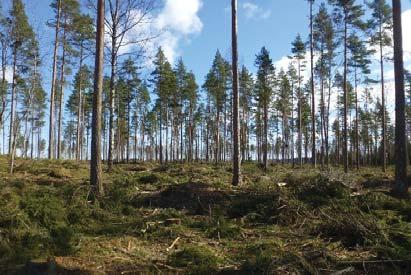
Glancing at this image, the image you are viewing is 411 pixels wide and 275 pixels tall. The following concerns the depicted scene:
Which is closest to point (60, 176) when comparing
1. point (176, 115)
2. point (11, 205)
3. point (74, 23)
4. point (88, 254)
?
point (11, 205)

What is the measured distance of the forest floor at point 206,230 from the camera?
6.54 meters

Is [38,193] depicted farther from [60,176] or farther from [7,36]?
[7,36]

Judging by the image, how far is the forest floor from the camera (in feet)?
21.4

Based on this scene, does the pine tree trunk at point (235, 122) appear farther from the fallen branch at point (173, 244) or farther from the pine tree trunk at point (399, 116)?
the fallen branch at point (173, 244)

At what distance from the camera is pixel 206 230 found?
933 centimetres

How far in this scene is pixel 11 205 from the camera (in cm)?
923

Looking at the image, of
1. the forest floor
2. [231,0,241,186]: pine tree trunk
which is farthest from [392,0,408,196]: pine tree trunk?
[231,0,241,186]: pine tree trunk

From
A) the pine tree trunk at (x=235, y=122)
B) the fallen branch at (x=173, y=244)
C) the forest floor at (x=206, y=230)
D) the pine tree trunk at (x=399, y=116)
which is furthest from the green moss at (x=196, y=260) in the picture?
the pine tree trunk at (x=399, y=116)

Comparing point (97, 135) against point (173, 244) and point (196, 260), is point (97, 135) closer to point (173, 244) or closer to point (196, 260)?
point (173, 244)

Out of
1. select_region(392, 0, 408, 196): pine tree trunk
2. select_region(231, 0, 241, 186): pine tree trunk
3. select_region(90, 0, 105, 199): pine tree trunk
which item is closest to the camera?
select_region(90, 0, 105, 199): pine tree trunk

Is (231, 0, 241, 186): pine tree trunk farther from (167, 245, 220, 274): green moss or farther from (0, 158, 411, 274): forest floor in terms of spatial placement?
(167, 245, 220, 274): green moss

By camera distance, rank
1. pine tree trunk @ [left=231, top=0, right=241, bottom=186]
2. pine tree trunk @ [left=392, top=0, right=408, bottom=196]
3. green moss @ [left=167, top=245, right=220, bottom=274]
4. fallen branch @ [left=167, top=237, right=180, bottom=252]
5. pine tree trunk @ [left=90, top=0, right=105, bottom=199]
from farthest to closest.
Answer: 1. pine tree trunk @ [left=231, top=0, right=241, bottom=186]
2. pine tree trunk @ [left=392, top=0, right=408, bottom=196]
3. pine tree trunk @ [left=90, top=0, right=105, bottom=199]
4. fallen branch @ [left=167, top=237, right=180, bottom=252]
5. green moss @ [left=167, top=245, right=220, bottom=274]

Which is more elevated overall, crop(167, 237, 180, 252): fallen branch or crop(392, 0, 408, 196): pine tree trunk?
crop(392, 0, 408, 196): pine tree trunk

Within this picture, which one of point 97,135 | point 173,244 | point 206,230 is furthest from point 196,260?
point 97,135
